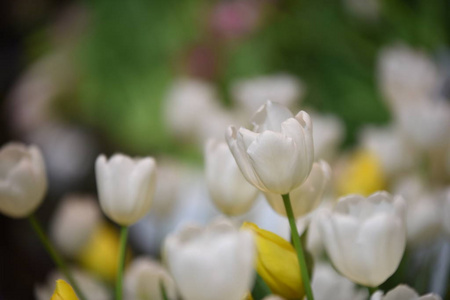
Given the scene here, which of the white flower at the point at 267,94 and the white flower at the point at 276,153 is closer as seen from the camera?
the white flower at the point at 276,153

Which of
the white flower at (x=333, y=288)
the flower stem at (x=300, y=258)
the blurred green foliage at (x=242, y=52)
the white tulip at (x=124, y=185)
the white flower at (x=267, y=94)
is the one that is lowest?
the blurred green foliage at (x=242, y=52)

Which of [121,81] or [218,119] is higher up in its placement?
[218,119]

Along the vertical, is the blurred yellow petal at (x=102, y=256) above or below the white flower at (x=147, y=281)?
below

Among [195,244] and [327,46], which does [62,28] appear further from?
[195,244]

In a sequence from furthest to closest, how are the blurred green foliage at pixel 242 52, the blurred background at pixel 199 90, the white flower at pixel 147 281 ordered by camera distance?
the blurred green foliage at pixel 242 52 < the blurred background at pixel 199 90 < the white flower at pixel 147 281

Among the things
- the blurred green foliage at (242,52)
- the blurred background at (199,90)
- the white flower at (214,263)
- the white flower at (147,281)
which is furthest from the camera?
the blurred green foliage at (242,52)

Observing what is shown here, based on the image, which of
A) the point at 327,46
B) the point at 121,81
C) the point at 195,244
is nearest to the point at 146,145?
the point at 121,81

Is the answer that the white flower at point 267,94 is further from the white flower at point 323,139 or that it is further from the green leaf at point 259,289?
the green leaf at point 259,289

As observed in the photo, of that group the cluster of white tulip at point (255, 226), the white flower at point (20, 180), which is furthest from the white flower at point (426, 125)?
the white flower at point (20, 180)
